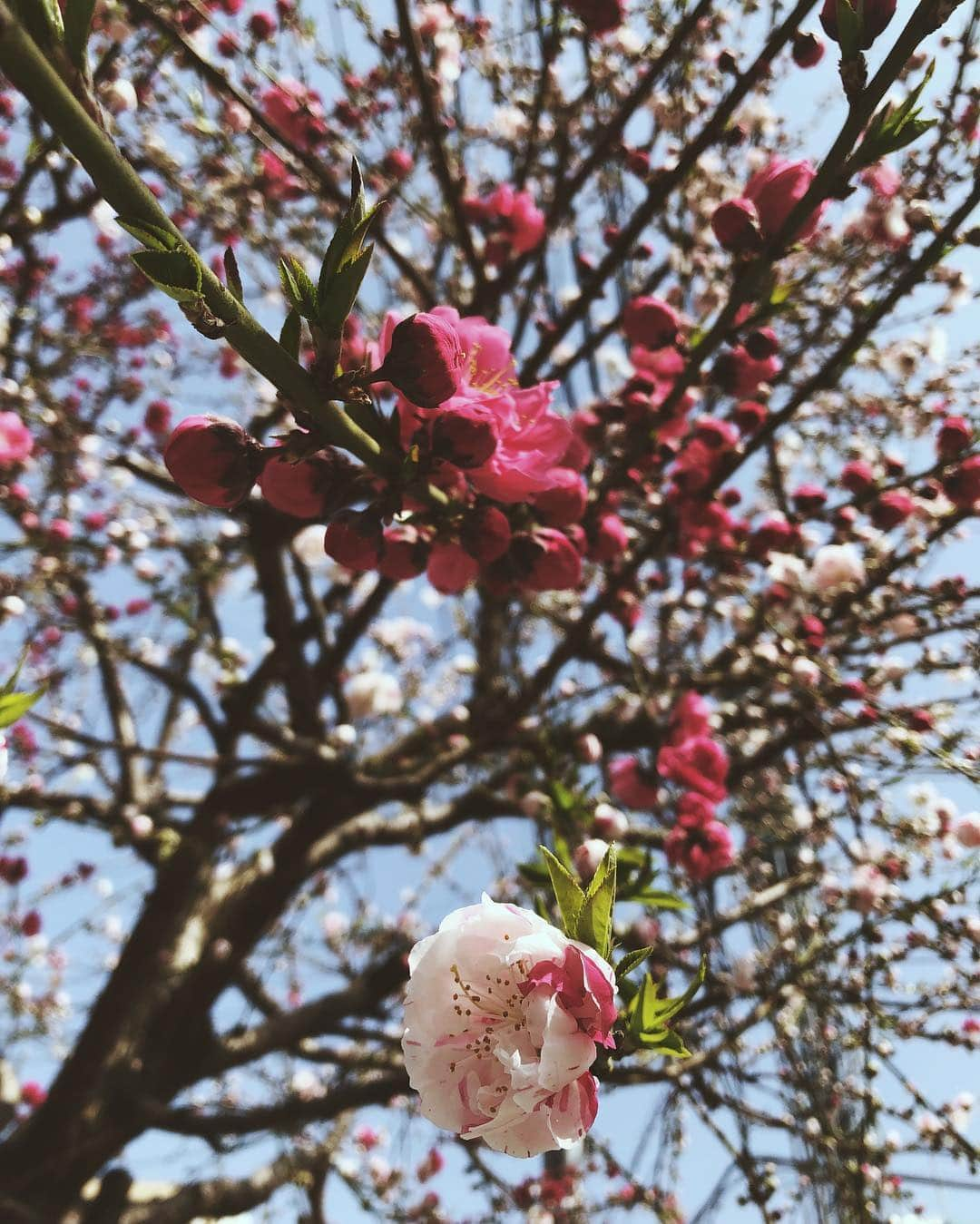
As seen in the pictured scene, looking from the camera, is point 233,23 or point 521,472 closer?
point 521,472

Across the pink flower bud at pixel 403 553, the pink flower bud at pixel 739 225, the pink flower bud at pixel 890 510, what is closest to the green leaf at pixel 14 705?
the pink flower bud at pixel 403 553

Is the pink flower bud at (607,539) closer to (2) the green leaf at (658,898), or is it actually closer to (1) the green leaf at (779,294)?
(1) the green leaf at (779,294)

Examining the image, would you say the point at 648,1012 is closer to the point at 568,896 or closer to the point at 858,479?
the point at 568,896

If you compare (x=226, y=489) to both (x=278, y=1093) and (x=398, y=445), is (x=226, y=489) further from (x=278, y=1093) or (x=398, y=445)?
(x=278, y=1093)

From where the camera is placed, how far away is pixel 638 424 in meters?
1.51

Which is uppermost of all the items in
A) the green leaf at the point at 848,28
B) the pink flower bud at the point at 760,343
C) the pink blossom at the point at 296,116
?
the pink blossom at the point at 296,116

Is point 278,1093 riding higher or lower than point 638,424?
lower

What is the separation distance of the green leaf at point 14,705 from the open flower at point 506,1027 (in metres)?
0.48

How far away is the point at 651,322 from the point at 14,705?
46.1 inches

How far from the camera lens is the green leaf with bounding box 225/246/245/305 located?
601mm

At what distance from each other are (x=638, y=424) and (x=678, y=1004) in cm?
108

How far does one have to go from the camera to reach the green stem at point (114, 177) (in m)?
0.51

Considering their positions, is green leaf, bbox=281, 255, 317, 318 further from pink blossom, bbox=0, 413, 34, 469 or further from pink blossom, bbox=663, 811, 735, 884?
pink blossom, bbox=0, 413, 34, 469

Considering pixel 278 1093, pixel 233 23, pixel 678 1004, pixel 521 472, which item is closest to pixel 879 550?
pixel 521 472
